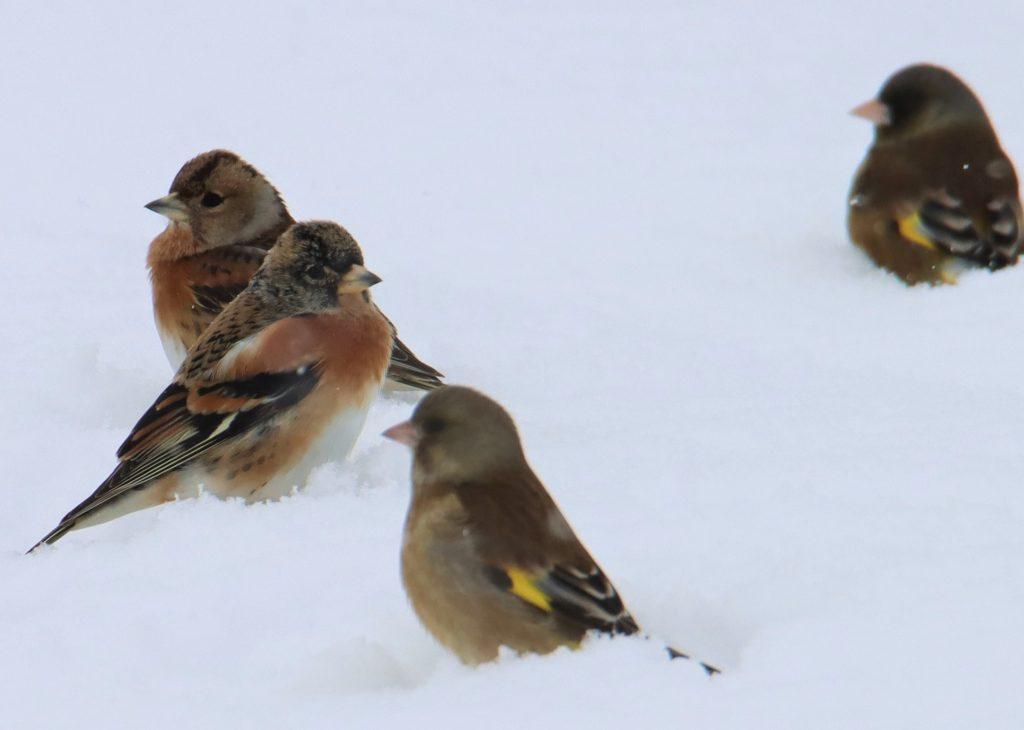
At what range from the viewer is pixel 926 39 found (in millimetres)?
11055

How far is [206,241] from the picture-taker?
246 inches

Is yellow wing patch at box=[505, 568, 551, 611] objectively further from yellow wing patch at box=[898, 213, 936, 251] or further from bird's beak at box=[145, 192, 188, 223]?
yellow wing patch at box=[898, 213, 936, 251]

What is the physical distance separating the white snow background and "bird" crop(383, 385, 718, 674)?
11cm

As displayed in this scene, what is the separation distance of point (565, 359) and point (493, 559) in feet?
7.95

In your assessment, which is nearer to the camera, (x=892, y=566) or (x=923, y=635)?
(x=923, y=635)

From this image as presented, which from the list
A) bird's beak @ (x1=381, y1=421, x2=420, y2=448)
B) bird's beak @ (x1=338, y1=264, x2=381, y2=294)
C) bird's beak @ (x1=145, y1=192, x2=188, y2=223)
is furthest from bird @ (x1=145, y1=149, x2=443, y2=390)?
bird's beak @ (x1=381, y1=421, x2=420, y2=448)

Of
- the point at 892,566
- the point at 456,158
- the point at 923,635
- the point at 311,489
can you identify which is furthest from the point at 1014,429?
the point at 456,158

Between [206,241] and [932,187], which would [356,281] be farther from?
[932,187]

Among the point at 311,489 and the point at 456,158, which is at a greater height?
the point at 456,158

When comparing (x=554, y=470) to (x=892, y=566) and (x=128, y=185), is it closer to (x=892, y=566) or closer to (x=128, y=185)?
(x=892, y=566)

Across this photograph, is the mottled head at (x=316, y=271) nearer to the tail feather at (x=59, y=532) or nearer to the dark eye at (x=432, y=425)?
the tail feather at (x=59, y=532)

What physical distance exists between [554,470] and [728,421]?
722 millimetres

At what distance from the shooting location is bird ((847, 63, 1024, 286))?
23.6ft

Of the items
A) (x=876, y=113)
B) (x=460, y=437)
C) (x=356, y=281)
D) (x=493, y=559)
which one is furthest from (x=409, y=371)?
(x=876, y=113)
